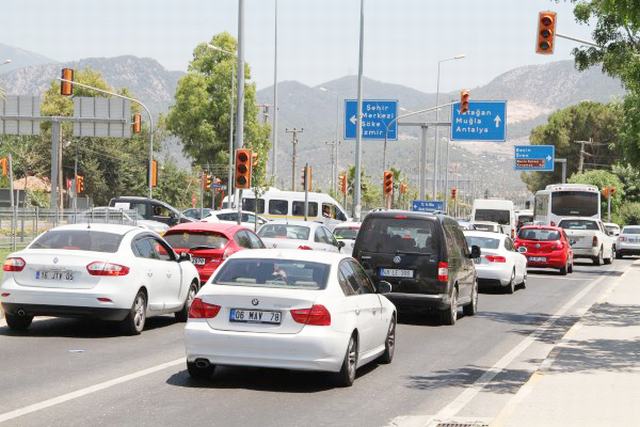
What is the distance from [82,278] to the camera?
50.9 ft

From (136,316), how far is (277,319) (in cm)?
522

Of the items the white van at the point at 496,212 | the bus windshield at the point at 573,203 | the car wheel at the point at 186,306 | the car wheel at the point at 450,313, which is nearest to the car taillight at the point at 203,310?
the car wheel at the point at 186,306

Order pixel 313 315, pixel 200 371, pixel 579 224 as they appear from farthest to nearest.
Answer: pixel 579 224 → pixel 200 371 → pixel 313 315

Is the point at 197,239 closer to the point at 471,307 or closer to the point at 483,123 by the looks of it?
the point at 471,307

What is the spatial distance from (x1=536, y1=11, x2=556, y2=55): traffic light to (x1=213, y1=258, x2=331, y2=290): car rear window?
16.0 m

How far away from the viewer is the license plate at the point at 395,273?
1919 cm

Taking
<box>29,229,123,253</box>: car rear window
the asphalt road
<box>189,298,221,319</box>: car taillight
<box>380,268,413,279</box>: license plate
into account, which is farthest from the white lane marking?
<box>380,268,413,279</box>: license plate

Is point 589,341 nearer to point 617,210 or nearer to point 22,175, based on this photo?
point 617,210

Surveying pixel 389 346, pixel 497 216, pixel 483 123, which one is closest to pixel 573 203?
pixel 497 216

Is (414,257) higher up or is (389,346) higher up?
(414,257)

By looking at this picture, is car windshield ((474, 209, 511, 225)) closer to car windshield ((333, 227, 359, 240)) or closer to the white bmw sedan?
car windshield ((333, 227, 359, 240))

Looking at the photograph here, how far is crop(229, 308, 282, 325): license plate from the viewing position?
11.4 m

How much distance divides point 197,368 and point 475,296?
10922 mm

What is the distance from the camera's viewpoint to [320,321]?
1134 cm
